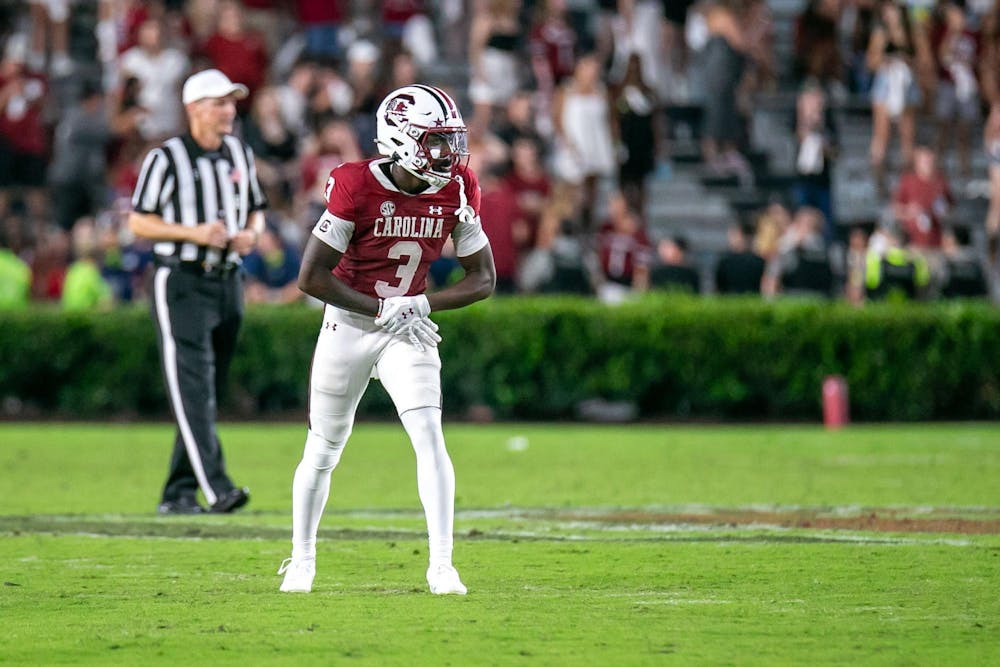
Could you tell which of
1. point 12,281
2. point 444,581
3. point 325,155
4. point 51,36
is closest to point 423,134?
point 444,581

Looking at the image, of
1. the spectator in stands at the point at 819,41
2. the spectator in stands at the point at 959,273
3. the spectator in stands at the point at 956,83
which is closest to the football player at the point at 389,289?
the spectator in stands at the point at 959,273

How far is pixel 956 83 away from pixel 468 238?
53.5 ft

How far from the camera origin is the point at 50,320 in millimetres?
18047

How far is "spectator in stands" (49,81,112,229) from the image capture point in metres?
20.9

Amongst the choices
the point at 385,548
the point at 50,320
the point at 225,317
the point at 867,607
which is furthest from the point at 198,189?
the point at 50,320

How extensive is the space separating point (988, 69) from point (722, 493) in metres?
12.8

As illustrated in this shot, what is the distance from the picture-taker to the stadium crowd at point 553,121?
19219mm

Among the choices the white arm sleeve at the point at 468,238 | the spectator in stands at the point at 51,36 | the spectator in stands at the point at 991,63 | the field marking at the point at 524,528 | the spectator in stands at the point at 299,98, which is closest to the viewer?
the white arm sleeve at the point at 468,238

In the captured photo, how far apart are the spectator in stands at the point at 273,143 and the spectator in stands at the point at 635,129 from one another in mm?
3607

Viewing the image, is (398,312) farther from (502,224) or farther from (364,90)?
(364,90)

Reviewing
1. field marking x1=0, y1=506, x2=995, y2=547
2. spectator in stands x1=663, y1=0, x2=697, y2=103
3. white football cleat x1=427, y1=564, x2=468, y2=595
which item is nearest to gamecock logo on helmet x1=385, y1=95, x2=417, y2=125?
white football cleat x1=427, y1=564, x2=468, y2=595

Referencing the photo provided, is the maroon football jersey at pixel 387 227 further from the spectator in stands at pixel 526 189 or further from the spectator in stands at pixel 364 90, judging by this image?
the spectator in stands at pixel 364 90

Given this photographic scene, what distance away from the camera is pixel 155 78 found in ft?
67.0

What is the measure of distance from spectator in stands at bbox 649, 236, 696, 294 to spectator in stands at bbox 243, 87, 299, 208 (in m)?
3.97
